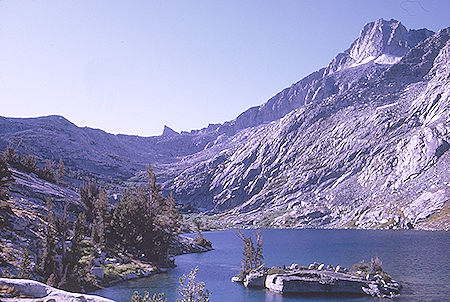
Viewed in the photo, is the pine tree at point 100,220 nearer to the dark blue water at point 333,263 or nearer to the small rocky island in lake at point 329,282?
the dark blue water at point 333,263

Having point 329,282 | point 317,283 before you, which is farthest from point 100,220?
point 329,282

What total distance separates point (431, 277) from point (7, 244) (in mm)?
66523

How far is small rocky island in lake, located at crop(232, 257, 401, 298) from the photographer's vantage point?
5366cm

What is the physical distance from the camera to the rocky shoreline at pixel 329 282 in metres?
53.6

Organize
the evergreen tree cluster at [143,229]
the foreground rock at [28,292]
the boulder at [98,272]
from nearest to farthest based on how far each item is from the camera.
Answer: the foreground rock at [28,292] → the boulder at [98,272] → the evergreen tree cluster at [143,229]

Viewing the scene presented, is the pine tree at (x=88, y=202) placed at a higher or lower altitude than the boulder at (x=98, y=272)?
higher

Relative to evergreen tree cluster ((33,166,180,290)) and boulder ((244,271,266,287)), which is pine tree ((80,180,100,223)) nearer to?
evergreen tree cluster ((33,166,180,290))

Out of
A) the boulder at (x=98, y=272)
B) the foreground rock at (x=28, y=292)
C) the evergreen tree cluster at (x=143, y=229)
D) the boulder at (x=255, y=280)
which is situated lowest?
the foreground rock at (x=28, y=292)

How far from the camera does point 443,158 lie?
188 meters

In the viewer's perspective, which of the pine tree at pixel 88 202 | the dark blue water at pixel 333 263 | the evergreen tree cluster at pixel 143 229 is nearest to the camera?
the dark blue water at pixel 333 263

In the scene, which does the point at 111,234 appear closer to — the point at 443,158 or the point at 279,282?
the point at 279,282

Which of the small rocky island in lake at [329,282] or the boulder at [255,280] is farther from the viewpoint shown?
the boulder at [255,280]

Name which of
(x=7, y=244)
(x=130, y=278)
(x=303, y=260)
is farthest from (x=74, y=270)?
(x=303, y=260)

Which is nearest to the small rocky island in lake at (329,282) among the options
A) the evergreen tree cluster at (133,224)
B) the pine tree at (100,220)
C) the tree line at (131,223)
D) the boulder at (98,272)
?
A: the boulder at (98,272)
